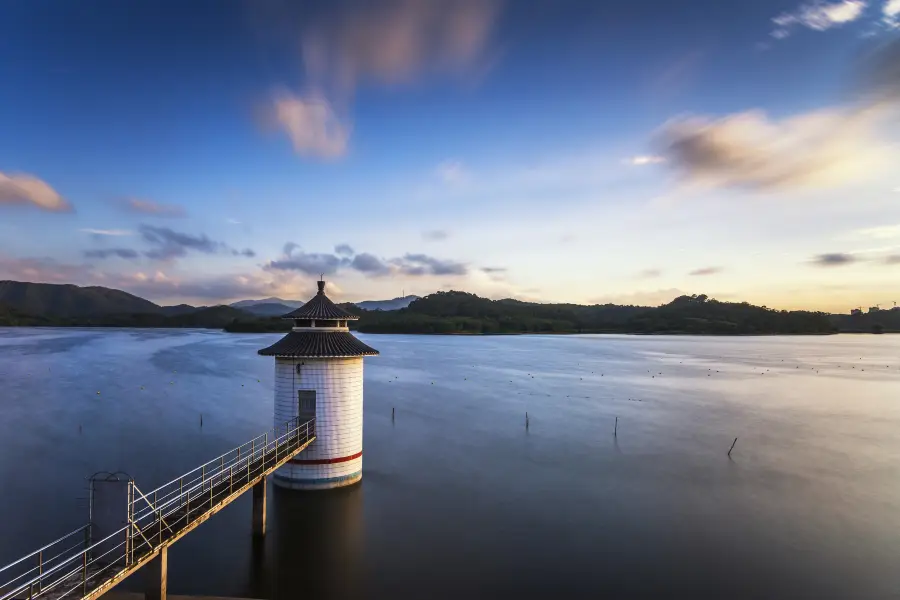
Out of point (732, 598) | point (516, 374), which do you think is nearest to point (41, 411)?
point (732, 598)

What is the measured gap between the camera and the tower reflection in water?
1558 cm

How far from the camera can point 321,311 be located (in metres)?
21.8

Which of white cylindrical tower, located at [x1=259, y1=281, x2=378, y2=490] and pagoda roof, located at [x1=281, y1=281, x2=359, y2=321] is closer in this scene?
white cylindrical tower, located at [x1=259, y1=281, x2=378, y2=490]

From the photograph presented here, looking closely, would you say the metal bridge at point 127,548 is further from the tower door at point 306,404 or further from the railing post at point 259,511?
the tower door at point 306,404

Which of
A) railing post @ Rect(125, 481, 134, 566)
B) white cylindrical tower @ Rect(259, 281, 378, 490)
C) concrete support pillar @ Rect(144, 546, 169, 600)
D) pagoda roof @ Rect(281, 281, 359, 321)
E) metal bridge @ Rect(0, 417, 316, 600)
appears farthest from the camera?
pagoda roof @ Rect(281, 281, 359, 321)

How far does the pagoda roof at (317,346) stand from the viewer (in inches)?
786

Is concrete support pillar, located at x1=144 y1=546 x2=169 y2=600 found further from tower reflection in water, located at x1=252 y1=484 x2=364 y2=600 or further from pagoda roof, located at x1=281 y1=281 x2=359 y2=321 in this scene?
pagoda roof, located at x1=281 y1=281 x2=359 y2=321

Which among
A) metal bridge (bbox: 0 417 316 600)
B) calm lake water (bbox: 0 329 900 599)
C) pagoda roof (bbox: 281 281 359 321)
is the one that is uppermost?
pagoda roof (bbox: 281 281 359 321)

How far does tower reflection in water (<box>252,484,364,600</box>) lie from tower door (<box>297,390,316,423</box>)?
326 cm

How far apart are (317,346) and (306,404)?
2.39m

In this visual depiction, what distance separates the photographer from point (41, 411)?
140 feet

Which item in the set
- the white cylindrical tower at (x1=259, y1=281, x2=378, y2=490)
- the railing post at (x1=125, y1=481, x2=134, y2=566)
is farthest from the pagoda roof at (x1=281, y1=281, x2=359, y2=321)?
the railing post at (x1=125, y1=481, x2=134, y2=566)

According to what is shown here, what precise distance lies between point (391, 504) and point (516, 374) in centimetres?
5586

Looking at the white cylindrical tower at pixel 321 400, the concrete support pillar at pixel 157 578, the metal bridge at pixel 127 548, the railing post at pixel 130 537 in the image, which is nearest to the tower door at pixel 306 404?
the white cylindrical tower at pixel 321 400
